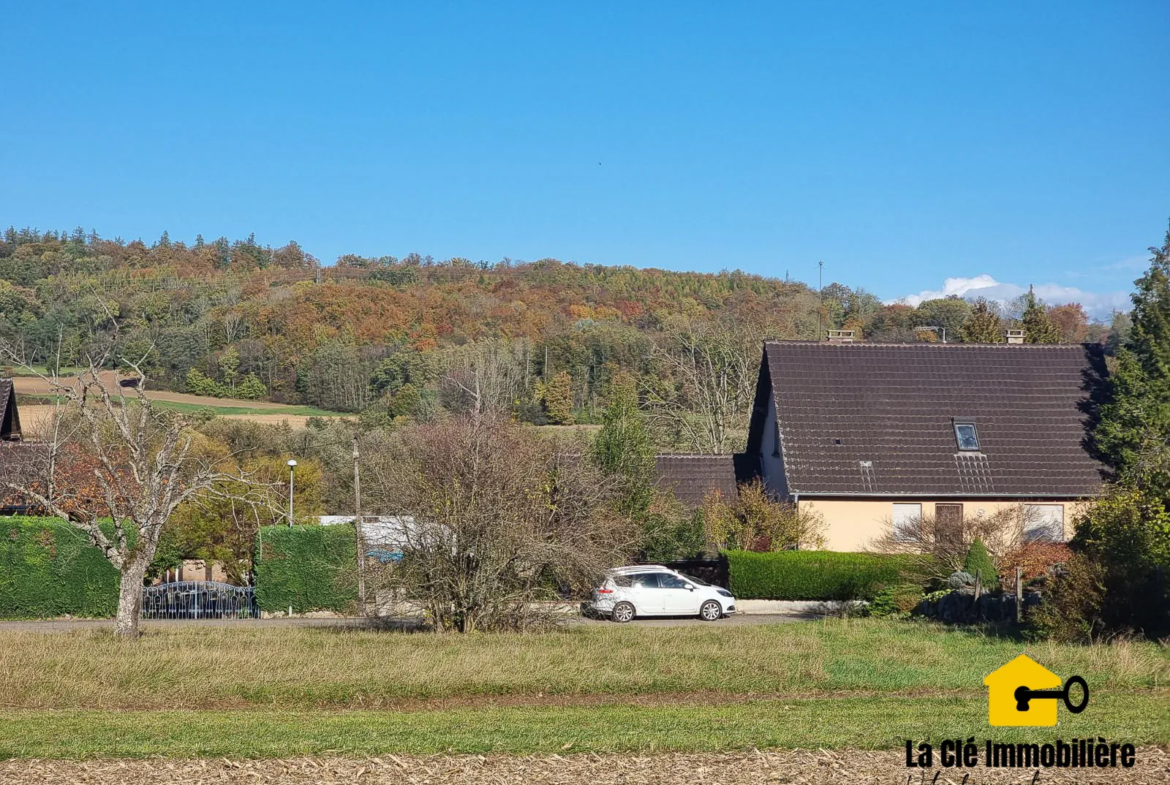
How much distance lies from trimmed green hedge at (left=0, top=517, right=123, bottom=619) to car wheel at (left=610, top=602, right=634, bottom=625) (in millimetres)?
13161

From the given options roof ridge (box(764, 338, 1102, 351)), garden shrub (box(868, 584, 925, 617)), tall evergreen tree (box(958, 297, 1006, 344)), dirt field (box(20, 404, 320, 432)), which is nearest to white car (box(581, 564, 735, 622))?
garden shrub (box(868, 584, 925, 617))

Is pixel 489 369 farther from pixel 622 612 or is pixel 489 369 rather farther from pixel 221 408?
pixel 622 612

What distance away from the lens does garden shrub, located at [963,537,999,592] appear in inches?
1024

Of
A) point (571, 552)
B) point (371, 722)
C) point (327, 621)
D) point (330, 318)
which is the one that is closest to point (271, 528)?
Answer: point (327, 621)

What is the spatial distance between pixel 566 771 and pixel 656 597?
17906 millimetres

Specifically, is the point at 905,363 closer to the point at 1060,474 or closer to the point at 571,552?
the point at 1060,474

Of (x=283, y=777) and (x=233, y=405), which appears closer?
(x=283, y=777)

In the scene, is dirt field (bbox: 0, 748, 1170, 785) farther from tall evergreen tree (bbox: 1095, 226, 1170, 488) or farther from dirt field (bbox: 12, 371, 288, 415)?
dirt field (bbox: 12, 371, 288, 415)

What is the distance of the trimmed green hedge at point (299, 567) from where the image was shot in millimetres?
30344

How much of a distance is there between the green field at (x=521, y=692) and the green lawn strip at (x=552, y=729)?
3 cm

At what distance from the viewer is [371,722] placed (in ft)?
42.7

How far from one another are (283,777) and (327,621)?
17.9 m

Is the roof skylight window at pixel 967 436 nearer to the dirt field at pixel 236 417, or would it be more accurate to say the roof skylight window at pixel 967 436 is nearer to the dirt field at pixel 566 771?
the dirt field at pixel 566 771

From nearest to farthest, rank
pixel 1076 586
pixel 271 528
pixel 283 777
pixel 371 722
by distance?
pixel 283 777, pixel 371 722, pixel 1076 586, pixel 271 528
